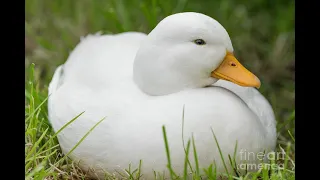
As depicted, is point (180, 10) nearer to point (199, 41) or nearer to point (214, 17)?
point (214, 17)

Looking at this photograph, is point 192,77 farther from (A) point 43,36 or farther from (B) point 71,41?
(A) point 43,36

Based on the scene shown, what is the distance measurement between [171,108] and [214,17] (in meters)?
1.47

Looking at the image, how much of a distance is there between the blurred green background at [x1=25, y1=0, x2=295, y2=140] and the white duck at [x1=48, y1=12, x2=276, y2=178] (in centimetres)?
90

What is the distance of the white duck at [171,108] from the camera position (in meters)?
1.85

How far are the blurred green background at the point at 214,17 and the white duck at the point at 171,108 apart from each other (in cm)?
90

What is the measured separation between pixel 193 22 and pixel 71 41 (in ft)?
4.97

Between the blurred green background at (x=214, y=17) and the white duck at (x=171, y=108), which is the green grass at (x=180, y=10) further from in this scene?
the white duck at (x=171, y=108)

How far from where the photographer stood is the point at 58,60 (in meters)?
3.15

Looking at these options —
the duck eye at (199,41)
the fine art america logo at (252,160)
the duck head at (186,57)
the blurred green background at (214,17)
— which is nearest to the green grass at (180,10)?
the blurred green background at (214,17)

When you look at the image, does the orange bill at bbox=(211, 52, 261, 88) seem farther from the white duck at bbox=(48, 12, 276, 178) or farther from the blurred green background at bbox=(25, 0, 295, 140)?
the blurred green background at bbox=(25, 0, 295, 140)

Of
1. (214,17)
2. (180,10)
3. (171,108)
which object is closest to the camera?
(171,108)

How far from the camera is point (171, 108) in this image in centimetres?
188

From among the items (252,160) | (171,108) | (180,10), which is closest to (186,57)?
(171,108)

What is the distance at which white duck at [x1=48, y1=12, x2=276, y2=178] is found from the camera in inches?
72.7
